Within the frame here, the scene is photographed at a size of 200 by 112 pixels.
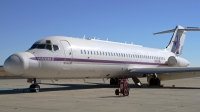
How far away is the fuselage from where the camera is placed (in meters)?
16.3

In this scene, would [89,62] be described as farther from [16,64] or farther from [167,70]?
[167,70]

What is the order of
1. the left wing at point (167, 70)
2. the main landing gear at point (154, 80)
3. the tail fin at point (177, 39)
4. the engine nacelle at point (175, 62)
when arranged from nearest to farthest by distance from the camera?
the left wing at point (167, 70)
the main landing gear at point (154, 80)
the engine nacelle at point (175, 62)
the tail fin at point (177, 39)

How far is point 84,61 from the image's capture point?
19734mm

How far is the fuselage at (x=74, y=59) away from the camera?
16.3 m

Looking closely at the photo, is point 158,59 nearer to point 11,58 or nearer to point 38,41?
point 38,41

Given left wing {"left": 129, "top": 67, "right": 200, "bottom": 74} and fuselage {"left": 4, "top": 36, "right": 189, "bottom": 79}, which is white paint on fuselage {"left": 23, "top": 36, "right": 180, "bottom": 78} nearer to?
fuselage {"left": 4, "top": 36, "right": 189, "bottom": 79}

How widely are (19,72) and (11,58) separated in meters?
0.85

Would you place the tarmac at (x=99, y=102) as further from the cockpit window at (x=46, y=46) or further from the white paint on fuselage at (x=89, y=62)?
the cockpit window at (x=46, y=46)

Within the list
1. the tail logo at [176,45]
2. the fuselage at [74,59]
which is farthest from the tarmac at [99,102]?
the tail logo at [176,45]

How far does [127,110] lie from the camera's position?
940cm

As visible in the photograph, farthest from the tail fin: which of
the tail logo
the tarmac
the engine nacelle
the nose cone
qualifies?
the nose cone

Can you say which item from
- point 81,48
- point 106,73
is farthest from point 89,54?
point 106,73

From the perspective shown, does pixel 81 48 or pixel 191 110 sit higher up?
pixel 81 48

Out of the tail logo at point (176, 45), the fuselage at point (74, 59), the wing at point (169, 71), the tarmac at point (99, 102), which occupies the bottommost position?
the tarmac at point (99, 102)
